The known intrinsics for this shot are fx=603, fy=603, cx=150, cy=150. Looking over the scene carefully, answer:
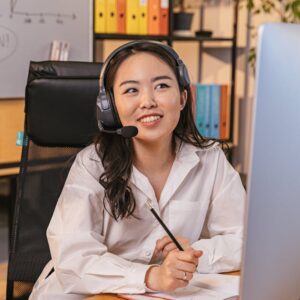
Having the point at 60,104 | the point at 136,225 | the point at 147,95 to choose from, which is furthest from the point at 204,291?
the point at 60,104

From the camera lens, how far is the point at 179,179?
136cm

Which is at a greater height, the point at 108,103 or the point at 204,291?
the point at 108,103

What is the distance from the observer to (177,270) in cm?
102

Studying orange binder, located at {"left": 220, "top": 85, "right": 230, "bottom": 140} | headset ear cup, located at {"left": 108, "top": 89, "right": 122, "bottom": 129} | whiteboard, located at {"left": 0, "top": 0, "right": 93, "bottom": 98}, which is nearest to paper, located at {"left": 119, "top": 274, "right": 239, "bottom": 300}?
headset ear cup, located at {"left": 108, "top": 89, "right": 122, "bottom": 129}

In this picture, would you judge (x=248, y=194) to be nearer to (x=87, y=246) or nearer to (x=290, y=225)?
(x=290, y=225)

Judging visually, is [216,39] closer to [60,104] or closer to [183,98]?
[60,104]

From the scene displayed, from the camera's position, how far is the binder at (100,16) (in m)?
3.21

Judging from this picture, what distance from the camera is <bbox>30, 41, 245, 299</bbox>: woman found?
46.2 inches

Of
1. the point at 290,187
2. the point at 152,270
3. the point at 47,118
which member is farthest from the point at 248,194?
the point at 47,118

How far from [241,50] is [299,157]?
3403 millimetres

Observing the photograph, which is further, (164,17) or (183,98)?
(164,17)

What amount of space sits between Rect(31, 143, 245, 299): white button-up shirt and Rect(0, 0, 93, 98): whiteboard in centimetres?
175

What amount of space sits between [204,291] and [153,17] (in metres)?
2.50

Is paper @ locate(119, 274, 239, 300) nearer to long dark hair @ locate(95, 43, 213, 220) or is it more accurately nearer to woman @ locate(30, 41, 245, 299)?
woman @ locate(30, 41, 245, 299)
